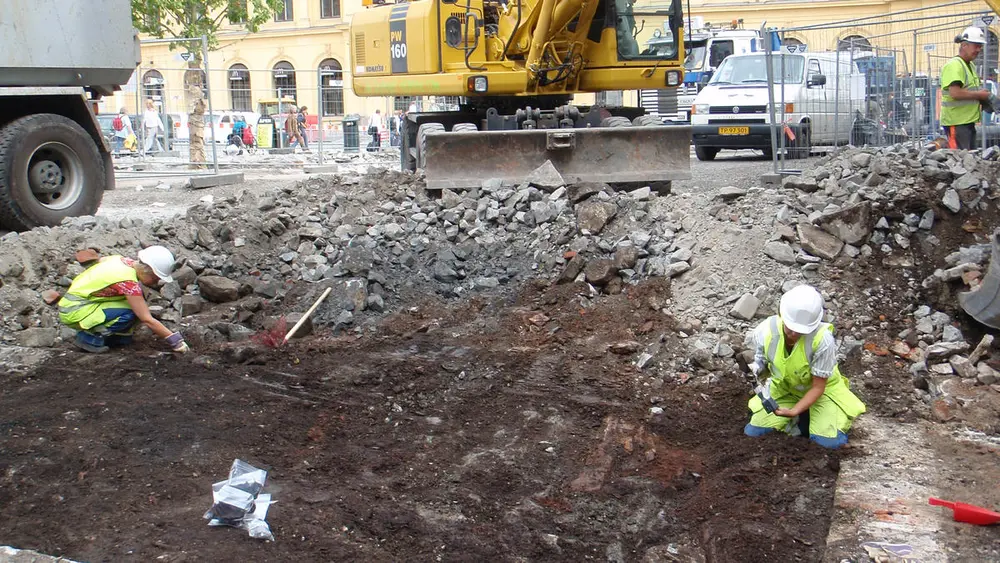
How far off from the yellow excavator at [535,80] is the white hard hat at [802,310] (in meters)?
5.39

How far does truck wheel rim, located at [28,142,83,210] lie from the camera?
31.9 ft

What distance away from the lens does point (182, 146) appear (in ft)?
66.1

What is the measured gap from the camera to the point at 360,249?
867 cm

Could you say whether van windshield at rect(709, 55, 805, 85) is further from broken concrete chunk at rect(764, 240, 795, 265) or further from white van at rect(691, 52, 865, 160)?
broken concrete chunk at rect(764, 240, 795, 265)

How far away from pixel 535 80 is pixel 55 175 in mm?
5424

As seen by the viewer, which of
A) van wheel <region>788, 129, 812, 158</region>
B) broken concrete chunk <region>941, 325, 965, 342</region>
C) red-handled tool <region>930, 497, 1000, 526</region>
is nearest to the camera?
red-handled tool <region>930, 497, 1000, 526</region>

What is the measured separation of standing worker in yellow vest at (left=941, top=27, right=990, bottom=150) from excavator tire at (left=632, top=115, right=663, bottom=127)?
3.12 metres

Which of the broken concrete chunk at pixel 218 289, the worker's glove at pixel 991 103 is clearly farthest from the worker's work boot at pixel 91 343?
the worker's glove at pixel 991 103

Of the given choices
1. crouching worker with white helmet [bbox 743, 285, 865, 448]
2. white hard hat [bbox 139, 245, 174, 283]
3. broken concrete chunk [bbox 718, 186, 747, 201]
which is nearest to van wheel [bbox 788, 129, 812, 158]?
broken concrete chunk [bbox 718, 186, 747, 201]

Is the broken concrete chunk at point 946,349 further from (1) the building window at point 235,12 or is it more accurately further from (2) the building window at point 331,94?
(1) the building window at point 235,12

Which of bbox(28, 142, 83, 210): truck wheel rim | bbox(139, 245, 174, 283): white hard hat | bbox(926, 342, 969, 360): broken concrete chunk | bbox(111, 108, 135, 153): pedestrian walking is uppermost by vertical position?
bbox(111, 108, 135, 153): pedestrian walking

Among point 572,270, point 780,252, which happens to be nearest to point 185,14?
point 572,270

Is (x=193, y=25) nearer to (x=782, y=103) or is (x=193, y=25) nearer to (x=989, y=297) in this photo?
(x=782, y=103)

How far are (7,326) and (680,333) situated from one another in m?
5.36
